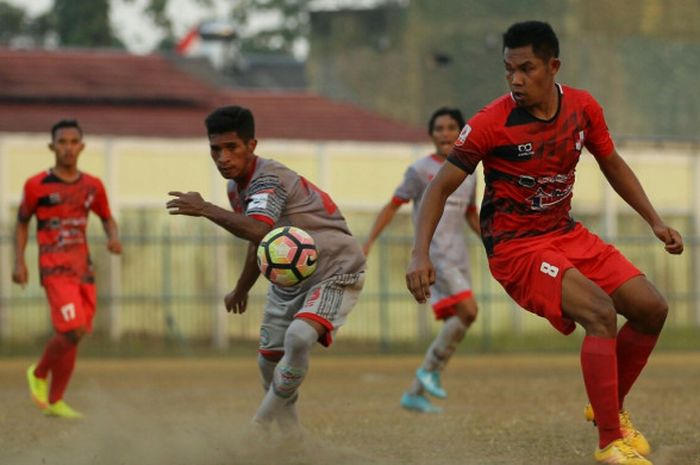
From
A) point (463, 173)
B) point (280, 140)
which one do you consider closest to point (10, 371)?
point (280, 140)


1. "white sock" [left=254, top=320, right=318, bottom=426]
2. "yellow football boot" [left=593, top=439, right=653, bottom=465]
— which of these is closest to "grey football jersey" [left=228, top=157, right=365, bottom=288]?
"white sock" [left=254, top=320, right=318, bottom=426]

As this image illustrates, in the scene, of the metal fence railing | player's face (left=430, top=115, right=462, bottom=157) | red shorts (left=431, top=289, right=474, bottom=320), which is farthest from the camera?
the metal fence railing

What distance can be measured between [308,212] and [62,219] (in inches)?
150

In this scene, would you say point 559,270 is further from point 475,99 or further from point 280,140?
point 475,99

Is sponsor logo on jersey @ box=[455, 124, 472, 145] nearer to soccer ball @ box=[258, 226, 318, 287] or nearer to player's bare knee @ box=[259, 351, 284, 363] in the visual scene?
soccer ball @ box=[258, 226, 318, 287]

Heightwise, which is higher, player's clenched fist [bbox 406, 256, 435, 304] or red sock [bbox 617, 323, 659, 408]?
player's clenched fist [bbox 406, 256, 435, 304]

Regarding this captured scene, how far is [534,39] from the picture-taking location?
7016 mm

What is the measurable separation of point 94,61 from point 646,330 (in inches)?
992

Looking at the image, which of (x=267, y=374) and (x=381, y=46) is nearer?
(x=267, y=374)

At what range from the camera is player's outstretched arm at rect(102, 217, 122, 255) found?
11.4 m

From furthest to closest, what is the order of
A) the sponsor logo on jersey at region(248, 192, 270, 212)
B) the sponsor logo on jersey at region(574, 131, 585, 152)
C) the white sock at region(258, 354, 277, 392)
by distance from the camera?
the white sock at region(258, 354, 277, 392), the sponsor logo on jersey at region(248, 192, 270, 212), the sponsor logo on jersey at region(574, 131, 585, 152)

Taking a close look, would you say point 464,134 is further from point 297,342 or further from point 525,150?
point 297,342

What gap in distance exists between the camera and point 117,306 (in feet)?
76.6

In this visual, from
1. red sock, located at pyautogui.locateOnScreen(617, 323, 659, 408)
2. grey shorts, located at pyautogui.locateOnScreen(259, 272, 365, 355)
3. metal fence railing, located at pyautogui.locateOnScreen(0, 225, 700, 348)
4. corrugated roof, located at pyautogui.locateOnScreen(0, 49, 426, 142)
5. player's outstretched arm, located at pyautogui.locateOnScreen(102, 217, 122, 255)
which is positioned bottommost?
metal fence railing, located at pyautogui.locateOnScreen(0, 225, 700, 348)
